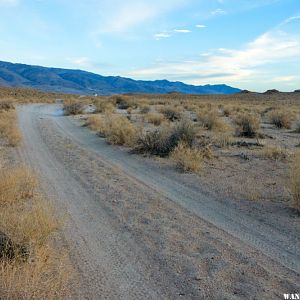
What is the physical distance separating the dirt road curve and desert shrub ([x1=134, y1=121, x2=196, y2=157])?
365cm

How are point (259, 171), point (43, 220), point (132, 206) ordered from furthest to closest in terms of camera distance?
point (259, 171), point (132, 206), point (43, 220)

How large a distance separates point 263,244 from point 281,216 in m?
1.76

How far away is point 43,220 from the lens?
6531mm

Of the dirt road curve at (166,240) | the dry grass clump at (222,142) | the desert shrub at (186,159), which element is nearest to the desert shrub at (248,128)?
the dry grass clump at (222,142)

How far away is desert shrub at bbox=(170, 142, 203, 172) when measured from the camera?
1334 cm

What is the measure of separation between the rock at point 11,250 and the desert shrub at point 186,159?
7947mm

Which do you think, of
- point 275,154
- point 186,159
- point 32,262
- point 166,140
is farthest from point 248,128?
point 32,262

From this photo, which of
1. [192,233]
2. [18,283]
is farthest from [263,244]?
[18,283]

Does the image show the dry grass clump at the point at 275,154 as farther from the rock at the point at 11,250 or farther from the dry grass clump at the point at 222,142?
the rock at the point at 11,250

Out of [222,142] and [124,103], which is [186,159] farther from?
[124,103]

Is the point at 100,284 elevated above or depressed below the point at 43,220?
below

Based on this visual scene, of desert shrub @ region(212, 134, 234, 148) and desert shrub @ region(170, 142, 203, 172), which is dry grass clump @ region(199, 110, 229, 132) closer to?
desert shrub @ region(212, 134, 234, 148)

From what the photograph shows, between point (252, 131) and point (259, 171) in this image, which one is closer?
point (259, 171)

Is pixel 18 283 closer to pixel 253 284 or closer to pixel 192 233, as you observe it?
pixel 253 284
